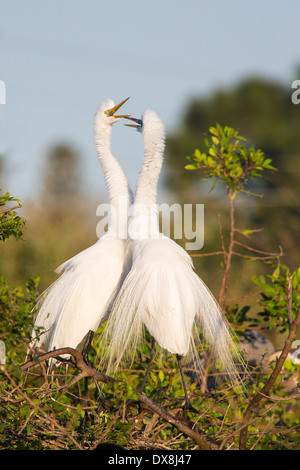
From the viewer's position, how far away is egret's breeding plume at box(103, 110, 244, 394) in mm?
2959

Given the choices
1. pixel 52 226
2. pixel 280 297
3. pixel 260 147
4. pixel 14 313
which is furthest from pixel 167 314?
pixel 260 147

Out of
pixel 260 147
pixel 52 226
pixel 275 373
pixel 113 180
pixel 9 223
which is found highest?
pixel 260 147

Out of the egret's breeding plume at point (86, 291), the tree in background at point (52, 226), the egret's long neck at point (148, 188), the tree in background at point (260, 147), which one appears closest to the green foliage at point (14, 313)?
the egret's breeding plume at point (86, 291)

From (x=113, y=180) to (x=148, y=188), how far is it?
24cm

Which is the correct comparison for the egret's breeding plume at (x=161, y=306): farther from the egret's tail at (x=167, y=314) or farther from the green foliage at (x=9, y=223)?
the green foliage at (x=9, y=223)

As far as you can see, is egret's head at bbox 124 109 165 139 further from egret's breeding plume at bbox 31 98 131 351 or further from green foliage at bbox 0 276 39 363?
green foliage at bbox 0 276 39 363

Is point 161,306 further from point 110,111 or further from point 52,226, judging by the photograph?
point 52,226

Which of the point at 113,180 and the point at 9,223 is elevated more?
the point at 113,180

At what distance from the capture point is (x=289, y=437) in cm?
270

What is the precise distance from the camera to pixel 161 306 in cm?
299

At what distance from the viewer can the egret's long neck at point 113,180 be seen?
361 cm

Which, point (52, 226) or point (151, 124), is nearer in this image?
point (151, 124)

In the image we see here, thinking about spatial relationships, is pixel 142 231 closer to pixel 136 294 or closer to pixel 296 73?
pixel 136 294

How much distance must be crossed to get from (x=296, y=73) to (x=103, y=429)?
18.8 meters
